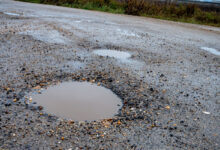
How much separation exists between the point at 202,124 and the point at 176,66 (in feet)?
8.00

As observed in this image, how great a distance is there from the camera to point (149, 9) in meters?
A: 15.3

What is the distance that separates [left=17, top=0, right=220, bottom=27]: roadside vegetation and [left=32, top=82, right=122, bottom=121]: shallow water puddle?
11.0 m

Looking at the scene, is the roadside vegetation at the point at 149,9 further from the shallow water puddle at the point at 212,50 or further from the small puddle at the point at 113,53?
the small puddle at the point at 113,53

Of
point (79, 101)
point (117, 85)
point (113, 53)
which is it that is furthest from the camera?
point (113, 53)

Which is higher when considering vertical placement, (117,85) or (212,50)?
(212,50)

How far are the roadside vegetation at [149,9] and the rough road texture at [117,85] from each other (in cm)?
681

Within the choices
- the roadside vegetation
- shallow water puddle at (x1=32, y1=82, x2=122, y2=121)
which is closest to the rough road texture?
shallow water puddle at (x1=32, y1=82, x2=122, y2=121)

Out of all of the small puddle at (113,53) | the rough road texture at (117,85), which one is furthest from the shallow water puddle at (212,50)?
the small puddle at (113,53)

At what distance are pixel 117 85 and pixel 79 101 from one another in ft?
2.54

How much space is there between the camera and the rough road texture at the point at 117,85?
9.41 ft

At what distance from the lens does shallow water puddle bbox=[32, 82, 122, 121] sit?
11.1 feet

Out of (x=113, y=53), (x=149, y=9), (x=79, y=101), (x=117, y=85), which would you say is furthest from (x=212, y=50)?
(x=149, y=9)

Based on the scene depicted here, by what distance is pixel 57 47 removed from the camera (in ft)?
20.2

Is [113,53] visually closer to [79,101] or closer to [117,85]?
[117,85]
